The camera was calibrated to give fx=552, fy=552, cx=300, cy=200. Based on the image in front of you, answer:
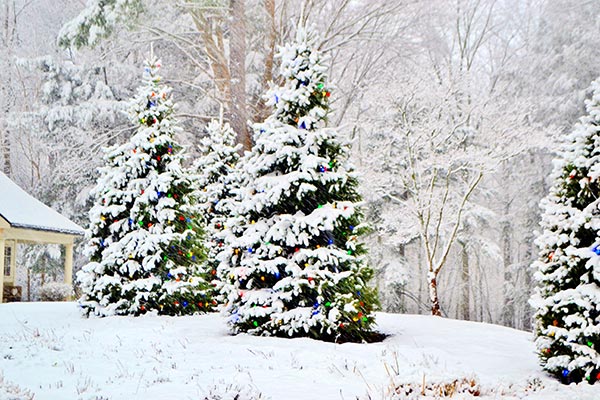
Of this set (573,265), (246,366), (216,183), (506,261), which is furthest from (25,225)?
(506,261)

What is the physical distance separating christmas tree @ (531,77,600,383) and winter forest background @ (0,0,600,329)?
25.7 ft

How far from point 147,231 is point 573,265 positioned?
28.0 ft

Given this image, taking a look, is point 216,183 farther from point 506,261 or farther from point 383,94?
point 506,261

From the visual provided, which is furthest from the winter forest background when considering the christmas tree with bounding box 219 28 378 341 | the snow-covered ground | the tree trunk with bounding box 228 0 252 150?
the snow-covered ground

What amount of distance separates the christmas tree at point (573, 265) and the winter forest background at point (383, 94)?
25.7 feet

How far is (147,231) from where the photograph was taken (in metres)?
11.9

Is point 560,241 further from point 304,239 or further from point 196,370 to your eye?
point 196,370

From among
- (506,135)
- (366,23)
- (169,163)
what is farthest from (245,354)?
(366,23)

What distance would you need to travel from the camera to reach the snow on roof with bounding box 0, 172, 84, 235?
17.9 meters

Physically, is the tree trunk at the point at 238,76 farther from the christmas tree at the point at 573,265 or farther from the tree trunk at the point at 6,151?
the tree trunk at the point at 6,151

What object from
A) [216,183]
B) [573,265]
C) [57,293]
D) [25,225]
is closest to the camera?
[573,265]

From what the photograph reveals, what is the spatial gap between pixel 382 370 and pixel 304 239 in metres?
3.09

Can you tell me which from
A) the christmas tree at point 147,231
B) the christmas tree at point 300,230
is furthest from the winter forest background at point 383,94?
the christmas tree at point 300,230

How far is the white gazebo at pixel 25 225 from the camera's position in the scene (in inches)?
692
